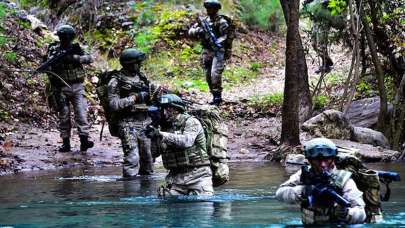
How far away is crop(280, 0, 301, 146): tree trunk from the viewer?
49.6ft

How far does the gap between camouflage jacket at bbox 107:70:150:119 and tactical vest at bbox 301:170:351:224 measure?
5641 millimetres

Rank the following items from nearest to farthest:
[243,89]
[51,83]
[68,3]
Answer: [51,83] < [243,89] < [68,3]

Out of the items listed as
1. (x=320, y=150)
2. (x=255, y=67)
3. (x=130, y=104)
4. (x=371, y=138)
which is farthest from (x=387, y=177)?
(x=255, y=67)

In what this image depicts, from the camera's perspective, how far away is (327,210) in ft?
21.9

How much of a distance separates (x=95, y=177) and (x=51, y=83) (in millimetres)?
2891

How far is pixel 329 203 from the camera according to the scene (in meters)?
6.63

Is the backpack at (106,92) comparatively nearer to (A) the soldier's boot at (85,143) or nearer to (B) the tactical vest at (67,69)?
(B) the tactical vest at (67,69)

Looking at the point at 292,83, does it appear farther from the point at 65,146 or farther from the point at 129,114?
the point at 65,146

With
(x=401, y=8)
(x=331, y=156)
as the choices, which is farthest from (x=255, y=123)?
(x=331, y=156)

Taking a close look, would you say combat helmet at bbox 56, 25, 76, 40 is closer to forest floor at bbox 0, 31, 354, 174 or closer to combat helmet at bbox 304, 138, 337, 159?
forest floor at bbox 0, 31, 354, 174

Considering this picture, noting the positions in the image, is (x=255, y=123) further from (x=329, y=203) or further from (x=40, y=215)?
(x=329, y=203)

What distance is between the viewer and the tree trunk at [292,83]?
49.6ft

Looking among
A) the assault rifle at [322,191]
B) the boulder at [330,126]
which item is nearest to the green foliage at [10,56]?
the boulder at [330,126]

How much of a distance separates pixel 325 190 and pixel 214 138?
3.73m
